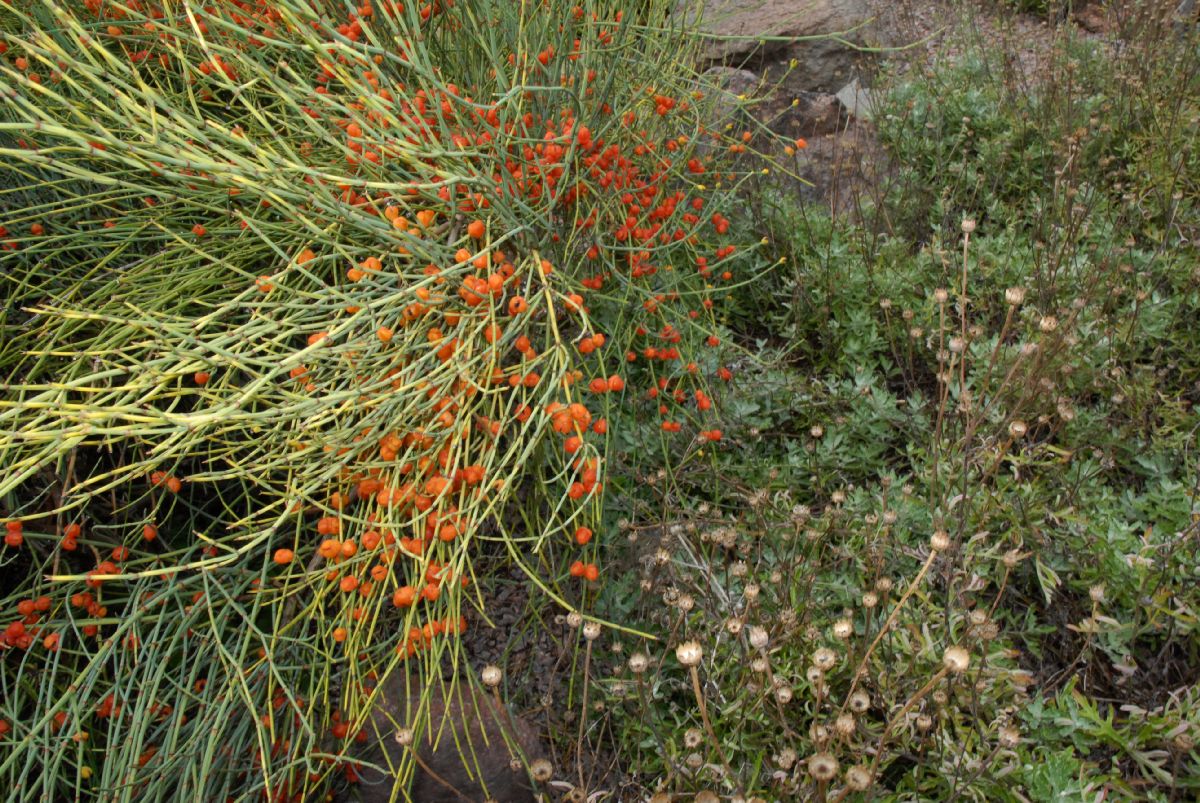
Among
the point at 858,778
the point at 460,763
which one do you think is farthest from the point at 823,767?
the point at 460,763

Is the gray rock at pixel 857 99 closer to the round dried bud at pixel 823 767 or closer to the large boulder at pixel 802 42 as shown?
the large boulder at pixel 802 42

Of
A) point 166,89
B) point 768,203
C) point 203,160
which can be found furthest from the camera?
point 768,203

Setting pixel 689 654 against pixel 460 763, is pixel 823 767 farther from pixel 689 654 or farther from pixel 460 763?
pixel 460 763

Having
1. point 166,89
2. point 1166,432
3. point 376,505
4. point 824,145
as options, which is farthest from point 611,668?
point 824,145

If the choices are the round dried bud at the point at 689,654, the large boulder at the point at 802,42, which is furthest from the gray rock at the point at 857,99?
the round dried bud at the point at 689,654

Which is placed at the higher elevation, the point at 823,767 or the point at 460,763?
the point at 823,767

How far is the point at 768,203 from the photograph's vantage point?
124 inches

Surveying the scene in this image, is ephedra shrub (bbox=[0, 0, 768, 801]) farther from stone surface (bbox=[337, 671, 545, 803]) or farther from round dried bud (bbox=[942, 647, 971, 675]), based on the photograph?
round dried bud (bbox=[942, 647, 971, 675])

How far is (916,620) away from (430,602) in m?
1.04

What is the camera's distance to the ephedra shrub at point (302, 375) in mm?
1668

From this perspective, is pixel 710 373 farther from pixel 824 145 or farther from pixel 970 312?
pixel 824 145

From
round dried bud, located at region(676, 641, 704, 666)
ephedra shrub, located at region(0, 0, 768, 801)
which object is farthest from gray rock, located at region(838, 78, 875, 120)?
round dried bud, located at region(676, 641, 704, 666)

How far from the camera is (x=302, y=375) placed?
1.79m

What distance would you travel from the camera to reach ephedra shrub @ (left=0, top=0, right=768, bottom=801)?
167 cm
